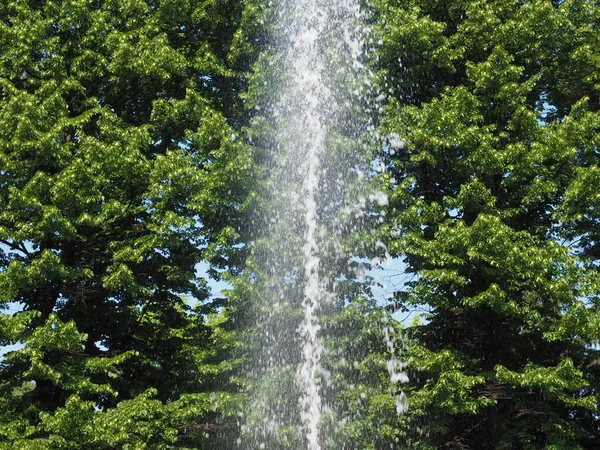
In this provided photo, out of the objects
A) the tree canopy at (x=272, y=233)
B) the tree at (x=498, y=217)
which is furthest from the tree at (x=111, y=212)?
the tree at (x=498, y=217)

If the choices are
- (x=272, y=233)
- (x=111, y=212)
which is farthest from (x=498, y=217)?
(x=111, y=212)

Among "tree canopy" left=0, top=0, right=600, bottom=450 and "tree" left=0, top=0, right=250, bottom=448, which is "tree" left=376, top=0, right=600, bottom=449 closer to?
"tree canopy" left=0, top=0, right=600, bottom=450

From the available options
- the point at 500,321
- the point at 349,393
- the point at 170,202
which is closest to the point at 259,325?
the point at 349,393

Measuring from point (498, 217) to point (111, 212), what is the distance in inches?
297

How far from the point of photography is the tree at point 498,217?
40.3 ft

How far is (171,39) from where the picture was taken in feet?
55.6

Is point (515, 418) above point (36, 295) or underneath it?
underneath

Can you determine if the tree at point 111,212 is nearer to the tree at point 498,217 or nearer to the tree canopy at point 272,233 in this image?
the tree canopy at point 272,233

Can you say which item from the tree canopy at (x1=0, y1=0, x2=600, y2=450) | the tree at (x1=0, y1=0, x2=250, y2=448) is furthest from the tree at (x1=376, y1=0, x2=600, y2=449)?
the tree at (x1=0, y1=0, x2=250, y2=448)

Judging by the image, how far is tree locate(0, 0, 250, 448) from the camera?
1253cm

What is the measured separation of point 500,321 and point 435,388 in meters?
2.53

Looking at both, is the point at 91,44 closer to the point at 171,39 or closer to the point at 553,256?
the point at 171,39

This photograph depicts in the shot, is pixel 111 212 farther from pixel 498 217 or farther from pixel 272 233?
pixel 498 217

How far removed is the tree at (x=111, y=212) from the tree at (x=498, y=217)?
3.96 meters
